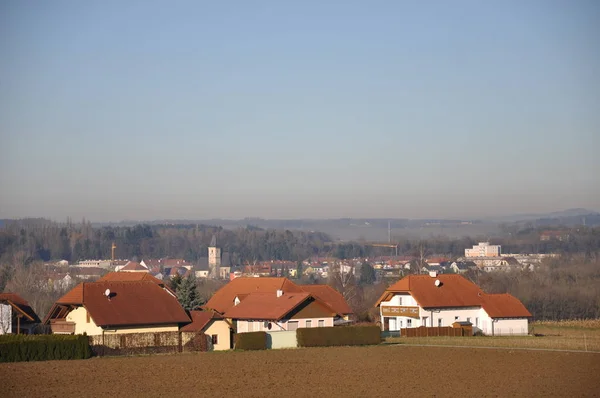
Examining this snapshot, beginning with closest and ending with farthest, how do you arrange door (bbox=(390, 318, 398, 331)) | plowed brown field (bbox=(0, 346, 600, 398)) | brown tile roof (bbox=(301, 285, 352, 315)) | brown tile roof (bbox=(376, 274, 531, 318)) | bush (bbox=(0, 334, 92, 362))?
plowed brown field (bbox=(0, 346, 600, 398)) < bush (bbox=(0, 334, 92, 362)) < brown tile roof (bbox=(376, 274, 531, 318)) < brown tile roof (bbox=(301, 285, 352, 315)) < door (bbox=(390, 318, 398, 331))

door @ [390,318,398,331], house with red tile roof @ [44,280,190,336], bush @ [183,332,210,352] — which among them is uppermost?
house with red tile roof @ [44,280,190,336]

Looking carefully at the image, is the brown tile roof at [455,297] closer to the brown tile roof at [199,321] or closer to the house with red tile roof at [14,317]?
the brown tile roof at [199,321]

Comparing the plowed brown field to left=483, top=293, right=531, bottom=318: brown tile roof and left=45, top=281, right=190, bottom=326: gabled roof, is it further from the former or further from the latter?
left=483, top=293, right=531, bottom=318: brown tile roof

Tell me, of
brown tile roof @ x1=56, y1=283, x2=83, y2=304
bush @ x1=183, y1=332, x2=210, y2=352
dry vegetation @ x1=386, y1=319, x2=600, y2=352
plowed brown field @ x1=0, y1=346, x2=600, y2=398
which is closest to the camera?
plowed brown field @ x1=0, y1=346, x2=600, y2=398

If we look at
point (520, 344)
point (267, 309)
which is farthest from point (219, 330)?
point (520, 344)

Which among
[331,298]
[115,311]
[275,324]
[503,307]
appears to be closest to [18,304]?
[115,311]

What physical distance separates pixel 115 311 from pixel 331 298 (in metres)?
19.2

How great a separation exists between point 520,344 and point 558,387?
17.6 metres

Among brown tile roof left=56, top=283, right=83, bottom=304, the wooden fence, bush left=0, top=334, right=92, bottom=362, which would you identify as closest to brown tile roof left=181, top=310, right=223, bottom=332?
brown tile roof left=56, top=283, right=83, bottom=304

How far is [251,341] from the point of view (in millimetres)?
45250

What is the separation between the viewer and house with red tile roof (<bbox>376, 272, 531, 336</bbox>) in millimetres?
59594

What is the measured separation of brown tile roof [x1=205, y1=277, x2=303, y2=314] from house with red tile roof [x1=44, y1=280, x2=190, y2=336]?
1162 centimetres

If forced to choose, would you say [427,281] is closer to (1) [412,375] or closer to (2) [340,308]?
(2) [340,308]

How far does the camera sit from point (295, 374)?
3409cm
